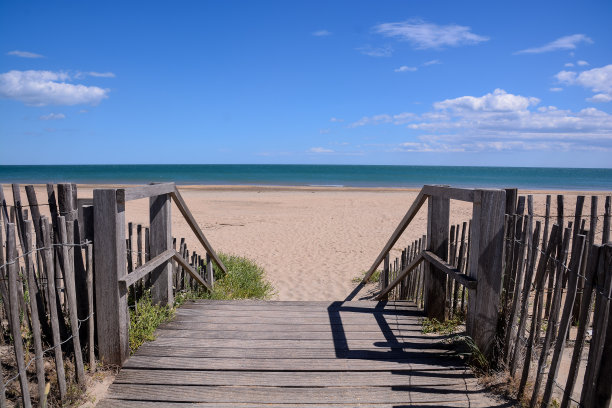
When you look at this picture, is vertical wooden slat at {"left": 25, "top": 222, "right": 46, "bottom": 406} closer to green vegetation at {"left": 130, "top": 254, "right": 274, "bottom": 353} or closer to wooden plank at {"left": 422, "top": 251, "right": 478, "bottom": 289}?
green vegetation at {"left": 130, "top": 254, "right": 274, "bottom": 353}

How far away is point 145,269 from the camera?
3.65m

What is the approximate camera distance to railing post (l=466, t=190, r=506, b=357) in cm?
320

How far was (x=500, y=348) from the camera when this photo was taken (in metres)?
3.22

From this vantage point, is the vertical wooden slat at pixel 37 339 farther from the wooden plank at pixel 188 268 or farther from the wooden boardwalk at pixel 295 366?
the wooden plank at pixel 188 268

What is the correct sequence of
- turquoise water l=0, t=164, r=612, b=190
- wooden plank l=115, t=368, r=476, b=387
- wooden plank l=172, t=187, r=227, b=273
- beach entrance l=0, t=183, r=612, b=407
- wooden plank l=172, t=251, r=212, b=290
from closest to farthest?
1. beach entrance l=0, t=183, r=612, b=407
2. wooden plank l=115, t=368, r=476, b=387
3. wooden plank l=172, t=187, r=227, b=273
4. wooden plank l=172, t=251, r=212, b=290
5. turquoise water l=0, t=164, r=612, b=190

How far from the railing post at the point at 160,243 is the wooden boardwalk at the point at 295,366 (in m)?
0.29

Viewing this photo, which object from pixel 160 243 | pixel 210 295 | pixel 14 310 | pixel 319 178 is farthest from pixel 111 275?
pixel 319 178

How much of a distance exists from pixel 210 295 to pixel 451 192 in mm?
3409

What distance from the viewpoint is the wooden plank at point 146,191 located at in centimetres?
327

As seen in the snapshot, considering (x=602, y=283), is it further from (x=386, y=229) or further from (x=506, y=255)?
(x=386, y=229)

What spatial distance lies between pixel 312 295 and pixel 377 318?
281cm

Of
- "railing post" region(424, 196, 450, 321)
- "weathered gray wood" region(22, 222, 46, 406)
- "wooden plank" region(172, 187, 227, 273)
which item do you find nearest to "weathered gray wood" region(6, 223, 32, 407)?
"weathered gray wood" region(22, 222, 46, 406)

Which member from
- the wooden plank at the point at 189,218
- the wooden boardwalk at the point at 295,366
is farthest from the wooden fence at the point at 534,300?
the wooden plank at the point at 189,218

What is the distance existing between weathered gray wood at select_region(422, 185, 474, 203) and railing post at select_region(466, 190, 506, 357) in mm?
111
